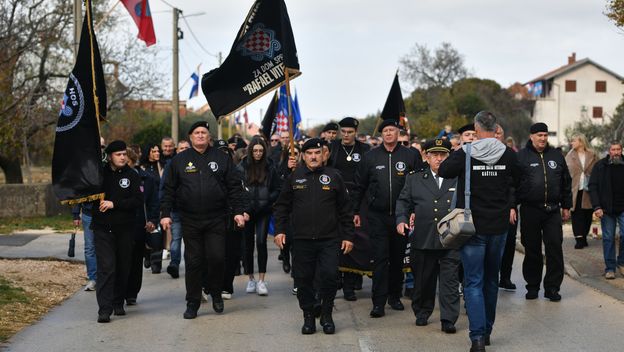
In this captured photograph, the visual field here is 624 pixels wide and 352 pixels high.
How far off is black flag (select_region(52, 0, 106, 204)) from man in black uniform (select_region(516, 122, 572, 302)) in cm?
498

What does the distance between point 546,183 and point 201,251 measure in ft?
13.8

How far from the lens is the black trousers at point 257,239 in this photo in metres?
11.8

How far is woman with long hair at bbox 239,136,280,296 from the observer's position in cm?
1195

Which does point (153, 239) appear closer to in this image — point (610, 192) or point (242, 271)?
point (242, 271)

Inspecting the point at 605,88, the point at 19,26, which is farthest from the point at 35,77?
the point at 605,88

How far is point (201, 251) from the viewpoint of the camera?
10.1 meters

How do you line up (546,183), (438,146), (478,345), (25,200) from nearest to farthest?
(478,345), (438,146), (546,183), (25,200)

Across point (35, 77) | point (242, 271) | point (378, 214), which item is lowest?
point (242, 271)

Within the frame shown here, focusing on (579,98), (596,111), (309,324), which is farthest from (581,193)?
(596,111)

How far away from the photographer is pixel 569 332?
8.95 metres

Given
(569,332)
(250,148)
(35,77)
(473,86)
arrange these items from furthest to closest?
1. (473,86)
2. (35,77)
3. (250,148)
4. (569,332)

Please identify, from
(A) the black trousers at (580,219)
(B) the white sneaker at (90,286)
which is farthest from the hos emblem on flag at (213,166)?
(A) the black trousers at (580,219)

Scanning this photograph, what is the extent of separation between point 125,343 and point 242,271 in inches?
217

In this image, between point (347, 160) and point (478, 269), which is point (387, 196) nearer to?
point (347, 160)
